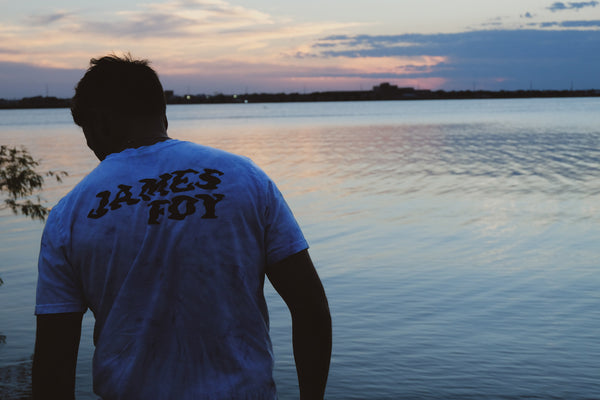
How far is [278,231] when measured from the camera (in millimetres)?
2461

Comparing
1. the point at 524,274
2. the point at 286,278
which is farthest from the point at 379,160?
the point at 286,278

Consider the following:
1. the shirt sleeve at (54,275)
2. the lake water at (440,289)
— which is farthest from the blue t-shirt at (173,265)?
the lake water at (440,289)

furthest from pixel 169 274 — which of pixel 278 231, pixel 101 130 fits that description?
pixel 101 130

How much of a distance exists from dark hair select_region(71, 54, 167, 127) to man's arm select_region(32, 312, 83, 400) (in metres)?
0.76

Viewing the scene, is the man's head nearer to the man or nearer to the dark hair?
the dark hair

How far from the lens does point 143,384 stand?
2443 mm

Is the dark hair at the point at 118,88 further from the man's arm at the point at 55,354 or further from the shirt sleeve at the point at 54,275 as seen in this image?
the man's arm at the point at 55,354

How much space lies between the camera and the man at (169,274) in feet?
7.77

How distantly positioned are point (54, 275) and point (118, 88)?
72 centimetres

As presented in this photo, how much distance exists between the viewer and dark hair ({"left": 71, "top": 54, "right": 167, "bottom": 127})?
2.57m

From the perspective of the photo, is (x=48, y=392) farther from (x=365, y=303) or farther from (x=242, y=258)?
(x=365, y=303)

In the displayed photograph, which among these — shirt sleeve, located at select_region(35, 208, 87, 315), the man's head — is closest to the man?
shirt sleeve, located at select_region(35, 208, 87, 315)

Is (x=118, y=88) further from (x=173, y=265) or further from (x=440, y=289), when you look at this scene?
(x=440, y=289)

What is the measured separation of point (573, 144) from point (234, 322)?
6311 cm
